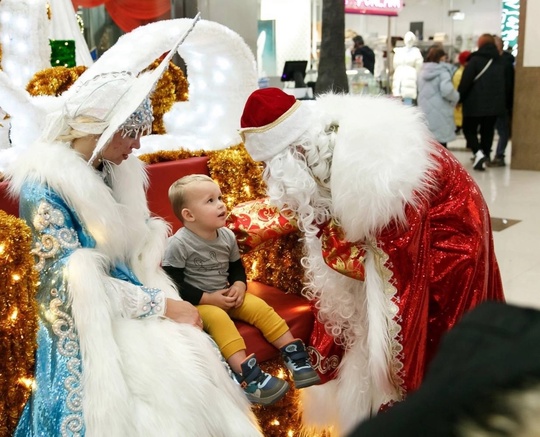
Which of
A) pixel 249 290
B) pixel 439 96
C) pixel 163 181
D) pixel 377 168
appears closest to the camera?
pixel 377 168

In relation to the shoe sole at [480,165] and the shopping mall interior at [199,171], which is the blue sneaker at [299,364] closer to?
the shopping mall interior at [199,171]

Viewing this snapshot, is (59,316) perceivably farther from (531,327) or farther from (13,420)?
(531,327)

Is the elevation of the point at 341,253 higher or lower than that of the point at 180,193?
lower

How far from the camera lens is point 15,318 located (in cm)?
163

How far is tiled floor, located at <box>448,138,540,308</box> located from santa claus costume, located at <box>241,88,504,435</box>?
1.48 ft

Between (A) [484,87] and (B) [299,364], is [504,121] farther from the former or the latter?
(B) [299,364]

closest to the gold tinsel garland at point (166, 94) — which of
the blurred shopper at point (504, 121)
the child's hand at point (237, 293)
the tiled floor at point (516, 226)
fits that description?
the child's hand at point (237, 293)

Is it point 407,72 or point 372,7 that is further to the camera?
point 372,7

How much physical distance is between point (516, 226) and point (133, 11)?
16.4 ft

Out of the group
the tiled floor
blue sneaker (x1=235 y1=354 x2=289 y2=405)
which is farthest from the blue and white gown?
the tiled floor

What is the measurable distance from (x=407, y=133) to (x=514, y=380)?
1.66 meters

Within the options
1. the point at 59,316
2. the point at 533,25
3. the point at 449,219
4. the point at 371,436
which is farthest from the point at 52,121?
the point at 533,25

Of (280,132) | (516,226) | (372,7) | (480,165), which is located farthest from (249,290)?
(372,7)

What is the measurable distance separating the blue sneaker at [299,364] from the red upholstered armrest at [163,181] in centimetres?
76
